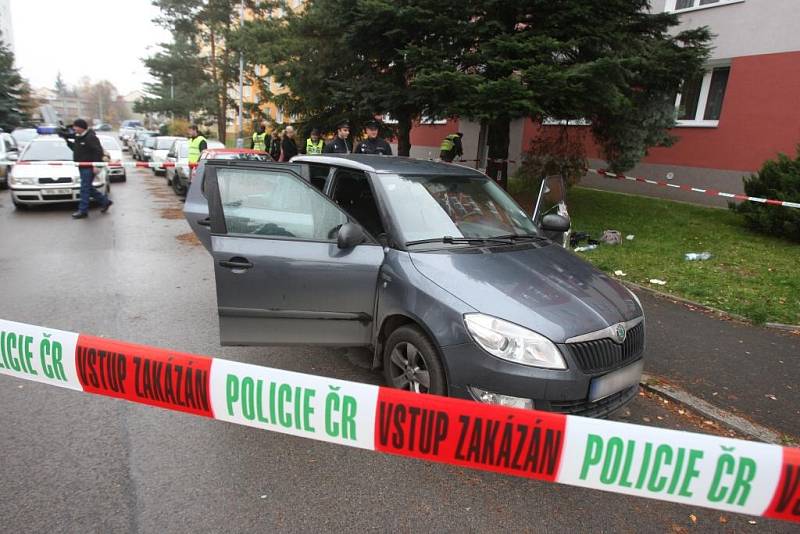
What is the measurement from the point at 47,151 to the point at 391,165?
11446mm

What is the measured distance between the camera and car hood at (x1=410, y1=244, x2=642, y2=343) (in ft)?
9.42

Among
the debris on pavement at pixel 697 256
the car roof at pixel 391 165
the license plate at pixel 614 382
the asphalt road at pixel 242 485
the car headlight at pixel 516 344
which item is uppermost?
the car roof at pixel 391 165

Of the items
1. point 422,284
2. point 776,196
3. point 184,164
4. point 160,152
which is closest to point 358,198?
point 422,284

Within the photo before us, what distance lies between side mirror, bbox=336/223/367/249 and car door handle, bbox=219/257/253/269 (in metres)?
0.70

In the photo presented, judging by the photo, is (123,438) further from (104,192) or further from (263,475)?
(104,192)

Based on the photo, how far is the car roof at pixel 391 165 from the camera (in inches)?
160

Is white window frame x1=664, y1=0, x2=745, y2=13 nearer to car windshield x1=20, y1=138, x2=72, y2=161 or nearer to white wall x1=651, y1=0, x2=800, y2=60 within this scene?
white wall x1=651, y1=0, x2=800, y2=60

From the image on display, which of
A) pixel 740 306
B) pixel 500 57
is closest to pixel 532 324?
pixel 740 306

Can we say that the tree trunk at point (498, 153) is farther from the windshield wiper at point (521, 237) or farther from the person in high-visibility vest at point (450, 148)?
the windshield wiper at point (521, 237)

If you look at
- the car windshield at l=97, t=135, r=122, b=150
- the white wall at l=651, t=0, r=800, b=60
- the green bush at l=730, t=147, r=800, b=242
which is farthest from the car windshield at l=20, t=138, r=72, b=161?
the green bush at l=730, t=147, r=800, b=242

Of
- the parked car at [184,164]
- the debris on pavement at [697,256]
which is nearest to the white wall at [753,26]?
the debris on pavement at [697,256]

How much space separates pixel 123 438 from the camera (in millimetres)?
3125

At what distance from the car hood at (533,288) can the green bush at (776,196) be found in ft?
21.9

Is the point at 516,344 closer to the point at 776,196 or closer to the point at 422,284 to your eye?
the point at 422,284
